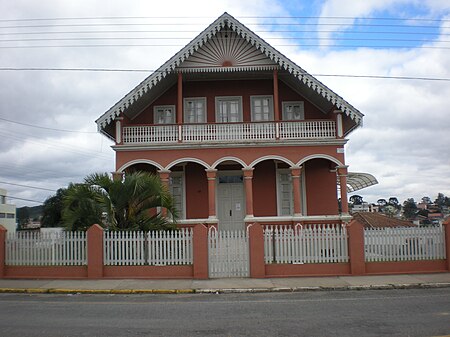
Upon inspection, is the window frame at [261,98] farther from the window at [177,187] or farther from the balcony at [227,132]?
the window at [177,187]

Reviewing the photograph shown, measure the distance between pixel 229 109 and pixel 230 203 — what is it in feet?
14.6

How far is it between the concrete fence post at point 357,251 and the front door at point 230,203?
819cm

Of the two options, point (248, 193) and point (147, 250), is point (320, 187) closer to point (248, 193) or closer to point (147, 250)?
point (248, 193)

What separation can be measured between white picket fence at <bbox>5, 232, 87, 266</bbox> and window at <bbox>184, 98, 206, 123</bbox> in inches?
372

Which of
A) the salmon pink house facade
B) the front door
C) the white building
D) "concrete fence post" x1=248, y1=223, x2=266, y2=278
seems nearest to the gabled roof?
the salmon pink house facade

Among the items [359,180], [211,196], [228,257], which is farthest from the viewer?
[359,180]

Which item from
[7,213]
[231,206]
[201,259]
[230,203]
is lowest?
[201,259]

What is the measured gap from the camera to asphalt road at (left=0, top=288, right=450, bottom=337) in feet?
23.9

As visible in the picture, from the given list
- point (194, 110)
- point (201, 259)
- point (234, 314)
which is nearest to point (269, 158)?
point (194, 110)

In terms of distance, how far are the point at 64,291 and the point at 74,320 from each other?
3.70m

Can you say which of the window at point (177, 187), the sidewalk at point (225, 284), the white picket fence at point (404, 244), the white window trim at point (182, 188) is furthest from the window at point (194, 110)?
the white picket fence at point (404, 244)

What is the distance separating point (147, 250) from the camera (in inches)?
522

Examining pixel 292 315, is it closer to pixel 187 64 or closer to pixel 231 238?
pixel 231 238

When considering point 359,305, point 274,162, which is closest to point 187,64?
point 274,162
